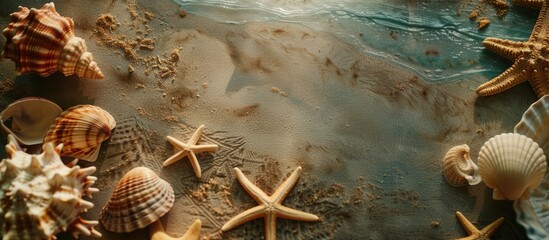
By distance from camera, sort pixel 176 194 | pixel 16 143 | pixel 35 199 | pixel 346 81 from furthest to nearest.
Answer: pixel 346 81 → pixel 176 194 → pixel 16 143 → pixel 35 199

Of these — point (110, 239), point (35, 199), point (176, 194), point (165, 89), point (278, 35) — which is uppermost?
point (278, 35)

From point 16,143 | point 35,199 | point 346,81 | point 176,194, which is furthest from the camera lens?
point 346,81

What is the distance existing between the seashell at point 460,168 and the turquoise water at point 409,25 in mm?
642

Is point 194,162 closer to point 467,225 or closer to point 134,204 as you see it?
point 134,204

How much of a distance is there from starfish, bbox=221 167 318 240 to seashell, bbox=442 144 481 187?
1.08m

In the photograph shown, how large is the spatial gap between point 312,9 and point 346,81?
2.31ft

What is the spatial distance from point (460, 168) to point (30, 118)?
3220 mm

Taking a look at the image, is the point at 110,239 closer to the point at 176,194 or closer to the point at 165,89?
the point at 176,194

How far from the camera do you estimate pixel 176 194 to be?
3.62 metres

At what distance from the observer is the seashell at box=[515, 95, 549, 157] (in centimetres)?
371

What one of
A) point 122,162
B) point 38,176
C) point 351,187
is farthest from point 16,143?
point 351,187

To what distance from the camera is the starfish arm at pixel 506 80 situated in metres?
3.86

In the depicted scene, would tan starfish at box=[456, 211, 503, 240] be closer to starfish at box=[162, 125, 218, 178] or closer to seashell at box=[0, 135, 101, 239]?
starfish at box=[162, 125, 218, 178]

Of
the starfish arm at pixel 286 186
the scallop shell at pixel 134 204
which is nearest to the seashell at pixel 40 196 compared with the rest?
→ the scallop shell at pixel 134 204
